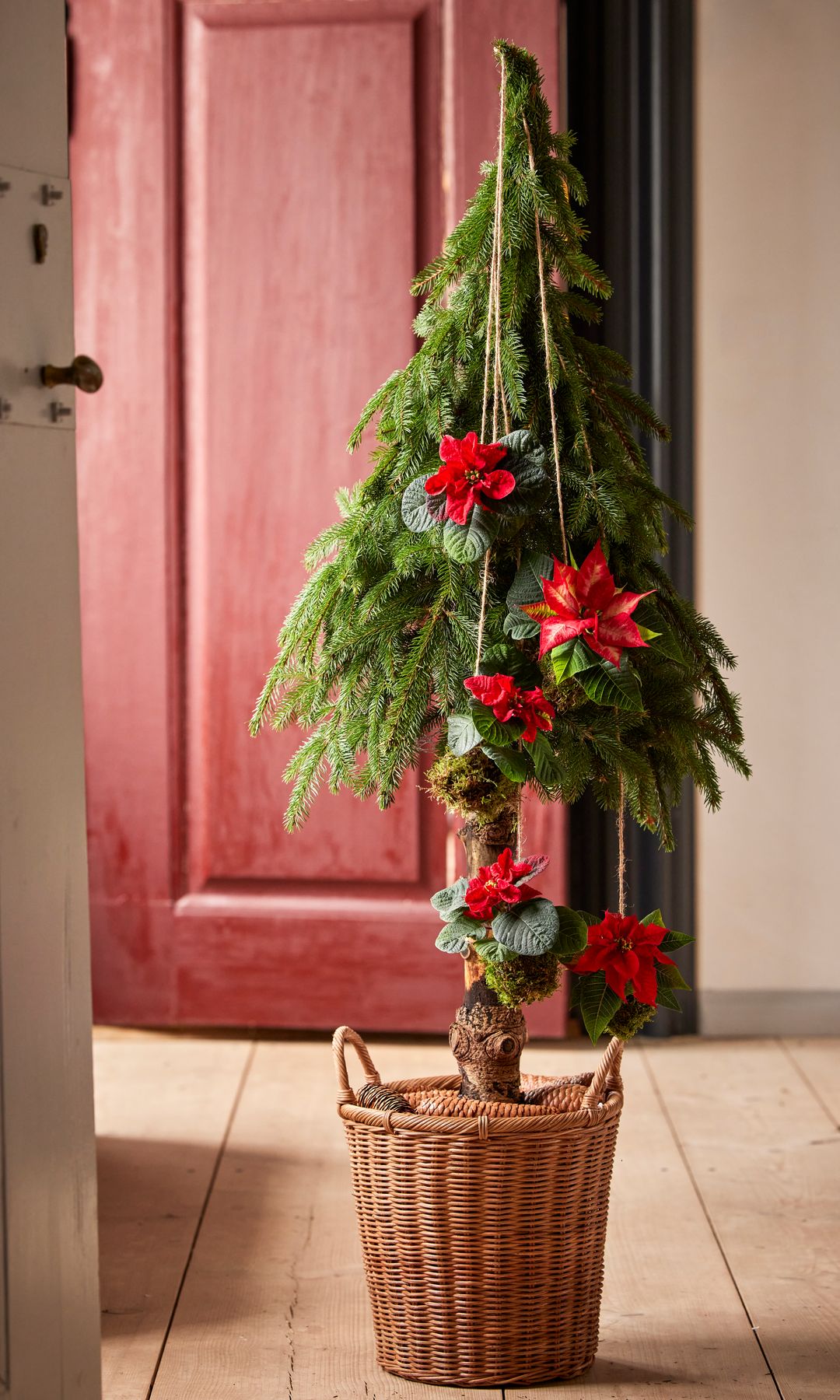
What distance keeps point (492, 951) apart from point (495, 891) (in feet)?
0.20

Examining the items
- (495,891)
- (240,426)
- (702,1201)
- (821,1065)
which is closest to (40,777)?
(495,891)

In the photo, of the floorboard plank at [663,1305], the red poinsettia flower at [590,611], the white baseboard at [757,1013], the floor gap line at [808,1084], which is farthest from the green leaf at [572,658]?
the white baseboard at [757,1013]

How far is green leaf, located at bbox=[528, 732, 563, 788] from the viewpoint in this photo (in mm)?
1361

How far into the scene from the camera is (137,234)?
8.89ft

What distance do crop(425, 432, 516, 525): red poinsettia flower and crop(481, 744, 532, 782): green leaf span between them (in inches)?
9.0

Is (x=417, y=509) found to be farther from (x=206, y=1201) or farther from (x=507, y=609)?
(x=206, y=1201)

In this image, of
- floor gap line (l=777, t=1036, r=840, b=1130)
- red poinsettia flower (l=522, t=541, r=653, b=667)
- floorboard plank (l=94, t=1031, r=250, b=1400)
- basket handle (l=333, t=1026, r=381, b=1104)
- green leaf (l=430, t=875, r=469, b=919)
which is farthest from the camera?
floor gap line (l=777, t=1036, r=840, b=1130)

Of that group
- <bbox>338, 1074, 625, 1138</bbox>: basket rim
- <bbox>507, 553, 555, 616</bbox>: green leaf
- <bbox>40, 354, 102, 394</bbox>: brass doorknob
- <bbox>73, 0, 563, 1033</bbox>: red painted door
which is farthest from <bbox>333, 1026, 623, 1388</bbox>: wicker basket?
<bbox>73, 0, 563, 1033</bbox>: red painted door

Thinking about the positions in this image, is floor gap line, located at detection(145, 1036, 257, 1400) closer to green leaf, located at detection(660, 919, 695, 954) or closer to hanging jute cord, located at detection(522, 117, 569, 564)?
green leaf, located at detection(660, 919, 695, 954)

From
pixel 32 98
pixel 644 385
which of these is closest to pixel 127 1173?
pixel 32 98

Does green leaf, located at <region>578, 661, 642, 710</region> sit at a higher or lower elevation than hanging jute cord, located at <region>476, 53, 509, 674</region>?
lower

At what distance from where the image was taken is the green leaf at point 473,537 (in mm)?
1356

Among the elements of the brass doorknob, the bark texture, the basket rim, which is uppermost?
the brass doorknob

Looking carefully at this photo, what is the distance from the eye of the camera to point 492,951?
54.8 inches
